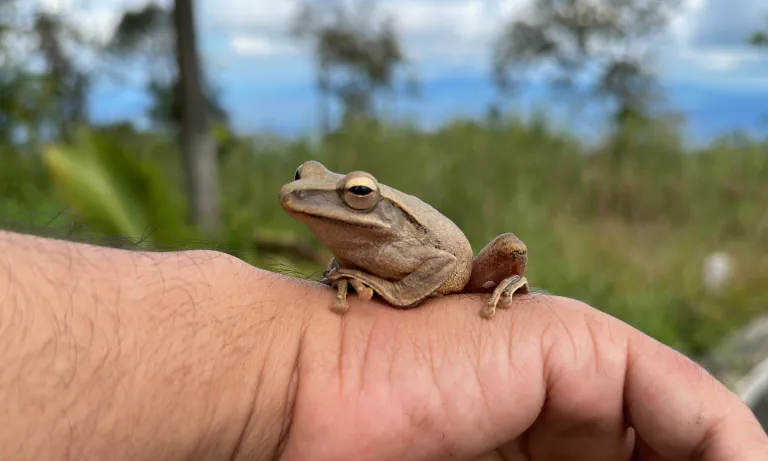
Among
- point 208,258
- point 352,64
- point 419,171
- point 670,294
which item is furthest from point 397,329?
point 352,64

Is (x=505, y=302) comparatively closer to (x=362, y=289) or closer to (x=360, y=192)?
(x=362, y=289)

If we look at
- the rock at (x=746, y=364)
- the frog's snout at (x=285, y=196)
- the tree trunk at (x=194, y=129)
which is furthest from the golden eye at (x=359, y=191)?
the tree trunk at (x=194, y=129)

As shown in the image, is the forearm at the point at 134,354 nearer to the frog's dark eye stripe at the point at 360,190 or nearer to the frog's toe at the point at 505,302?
the frog's dark eye stripe at the point at 360,190

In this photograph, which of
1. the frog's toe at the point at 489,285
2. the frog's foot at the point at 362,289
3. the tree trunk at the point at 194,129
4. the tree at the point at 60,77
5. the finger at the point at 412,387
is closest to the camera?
the finger at the point at 412,387

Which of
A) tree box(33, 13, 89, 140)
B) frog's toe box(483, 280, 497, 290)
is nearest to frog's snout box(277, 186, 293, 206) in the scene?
frog's toe box(483, 280, 497, 290)

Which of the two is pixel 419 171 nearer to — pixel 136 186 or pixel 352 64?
pixel 136 186

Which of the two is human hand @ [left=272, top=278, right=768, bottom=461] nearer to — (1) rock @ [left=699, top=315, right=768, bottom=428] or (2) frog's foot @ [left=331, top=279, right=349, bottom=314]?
(2) frog's foot @ [left=331, top=279, right=349, bottom=314]
